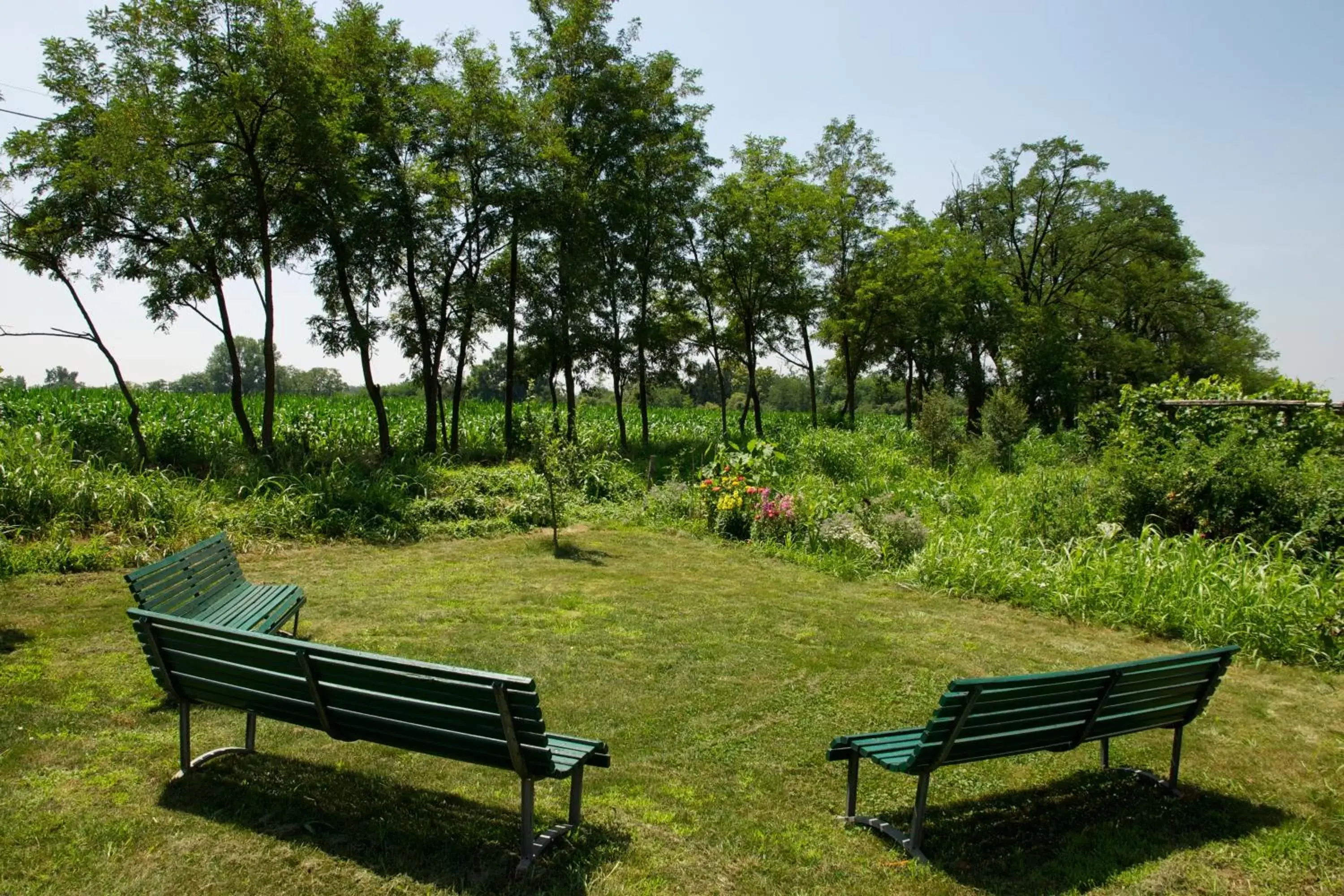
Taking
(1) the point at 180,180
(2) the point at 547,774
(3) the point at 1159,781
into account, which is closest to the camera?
(2) the point at 547,774

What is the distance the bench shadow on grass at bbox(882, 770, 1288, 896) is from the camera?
3.35 meters

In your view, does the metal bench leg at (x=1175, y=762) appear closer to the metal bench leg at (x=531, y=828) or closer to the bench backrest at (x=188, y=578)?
the metal bench leg at (x=531, y=828)

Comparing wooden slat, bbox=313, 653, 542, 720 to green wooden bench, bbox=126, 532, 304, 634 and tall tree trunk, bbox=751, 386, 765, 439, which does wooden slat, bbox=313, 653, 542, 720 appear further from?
tall tree trunk, bbox=751, 386, 765, 439

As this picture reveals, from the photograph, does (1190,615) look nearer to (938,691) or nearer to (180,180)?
(938,691)

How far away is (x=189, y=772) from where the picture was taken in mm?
3881

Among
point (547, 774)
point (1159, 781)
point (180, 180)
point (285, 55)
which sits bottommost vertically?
point (1159, 781)

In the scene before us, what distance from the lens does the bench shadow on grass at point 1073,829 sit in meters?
3.35

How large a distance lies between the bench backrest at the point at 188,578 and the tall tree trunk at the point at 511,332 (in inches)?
494

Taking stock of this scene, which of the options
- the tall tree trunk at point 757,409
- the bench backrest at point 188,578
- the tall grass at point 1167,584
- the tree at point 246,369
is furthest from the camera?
the tree at point 246,369

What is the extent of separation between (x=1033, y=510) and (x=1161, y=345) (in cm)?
3875

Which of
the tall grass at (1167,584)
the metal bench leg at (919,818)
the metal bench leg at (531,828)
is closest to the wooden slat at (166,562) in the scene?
the metal bench leg at (531,828)

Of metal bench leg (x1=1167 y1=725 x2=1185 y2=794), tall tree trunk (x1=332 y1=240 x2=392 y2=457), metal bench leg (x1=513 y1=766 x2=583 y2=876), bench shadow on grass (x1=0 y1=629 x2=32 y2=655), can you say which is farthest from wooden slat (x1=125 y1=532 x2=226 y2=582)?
tall tree trunk (x1=332 y1=240 x2=392 y2=457)

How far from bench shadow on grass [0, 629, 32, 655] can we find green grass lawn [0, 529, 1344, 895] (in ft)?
0.11

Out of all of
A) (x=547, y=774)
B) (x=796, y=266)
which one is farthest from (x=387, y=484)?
(x=796, y=266)
